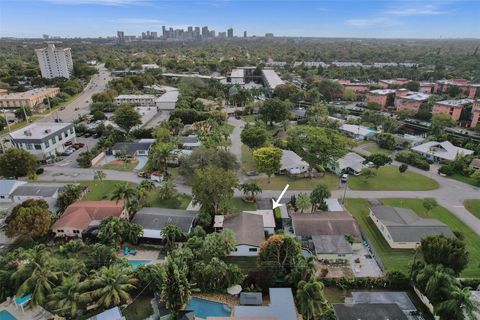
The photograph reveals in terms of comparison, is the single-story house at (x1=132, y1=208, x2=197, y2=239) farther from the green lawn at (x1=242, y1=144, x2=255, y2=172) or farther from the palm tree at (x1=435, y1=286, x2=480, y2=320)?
the palm tree at (x1=435, y1=286, x2=480, y2=320)

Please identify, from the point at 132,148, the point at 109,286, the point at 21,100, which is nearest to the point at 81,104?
the point at 21,100

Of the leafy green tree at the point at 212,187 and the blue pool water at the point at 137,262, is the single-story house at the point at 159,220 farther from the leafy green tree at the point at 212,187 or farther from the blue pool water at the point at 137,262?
the blue pool water at the point at 137,262

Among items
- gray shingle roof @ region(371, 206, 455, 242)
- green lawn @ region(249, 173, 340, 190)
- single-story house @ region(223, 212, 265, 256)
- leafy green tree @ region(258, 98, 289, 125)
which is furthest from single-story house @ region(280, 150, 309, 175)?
leafy green tree @ region(258, 98, 289, 125)

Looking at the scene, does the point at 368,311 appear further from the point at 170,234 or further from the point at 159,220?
the point at 159,220

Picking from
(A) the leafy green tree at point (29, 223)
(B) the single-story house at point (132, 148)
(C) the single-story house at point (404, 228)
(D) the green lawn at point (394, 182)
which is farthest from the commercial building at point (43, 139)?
(C) the single-story house at point (404, 228)

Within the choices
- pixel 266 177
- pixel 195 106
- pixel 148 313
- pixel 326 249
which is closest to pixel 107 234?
pixel 148 313

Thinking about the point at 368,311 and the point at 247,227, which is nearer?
the point at 368,311

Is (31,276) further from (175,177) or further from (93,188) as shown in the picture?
(175,177)
